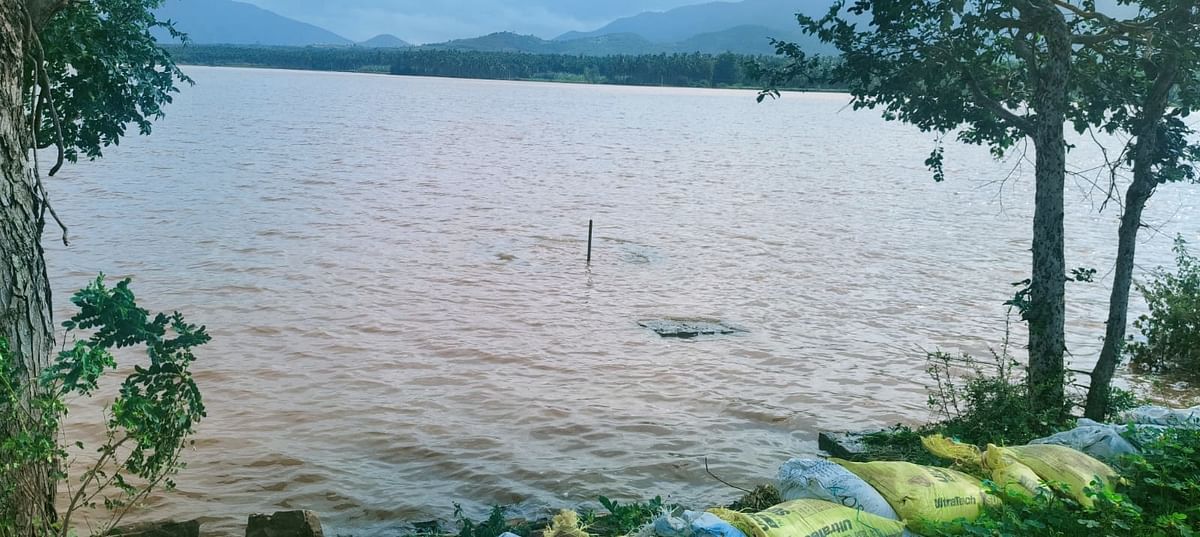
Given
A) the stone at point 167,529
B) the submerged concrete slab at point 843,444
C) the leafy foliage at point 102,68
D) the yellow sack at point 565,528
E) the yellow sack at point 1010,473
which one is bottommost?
the submerged concrete slab at point 843,444

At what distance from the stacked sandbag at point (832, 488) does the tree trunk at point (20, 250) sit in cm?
366

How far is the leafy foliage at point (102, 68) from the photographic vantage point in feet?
19.0

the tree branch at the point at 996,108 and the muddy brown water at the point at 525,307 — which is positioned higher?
the tree branch at the point at 996,108

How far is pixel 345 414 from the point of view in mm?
9758

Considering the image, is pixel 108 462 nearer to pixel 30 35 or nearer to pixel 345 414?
pixel 345 414

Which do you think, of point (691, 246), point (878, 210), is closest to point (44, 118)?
point (691, 246)

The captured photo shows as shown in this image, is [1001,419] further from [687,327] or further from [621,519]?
[687,327]

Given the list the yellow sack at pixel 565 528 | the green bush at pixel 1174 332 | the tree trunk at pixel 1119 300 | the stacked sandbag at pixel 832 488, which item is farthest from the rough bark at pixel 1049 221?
the yellow sack at pixel 565 528

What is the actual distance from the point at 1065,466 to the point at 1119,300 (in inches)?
125

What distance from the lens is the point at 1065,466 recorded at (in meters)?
5.50

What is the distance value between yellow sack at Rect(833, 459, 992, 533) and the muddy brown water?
275cm

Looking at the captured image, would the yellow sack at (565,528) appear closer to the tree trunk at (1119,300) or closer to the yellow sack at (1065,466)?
the yellow sack at (1065,466)

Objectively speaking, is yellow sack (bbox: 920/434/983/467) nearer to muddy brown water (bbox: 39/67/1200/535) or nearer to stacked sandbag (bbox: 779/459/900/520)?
stacked sandbag (bbox: 779/459/900/520)

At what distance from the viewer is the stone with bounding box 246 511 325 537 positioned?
5.53 metres
